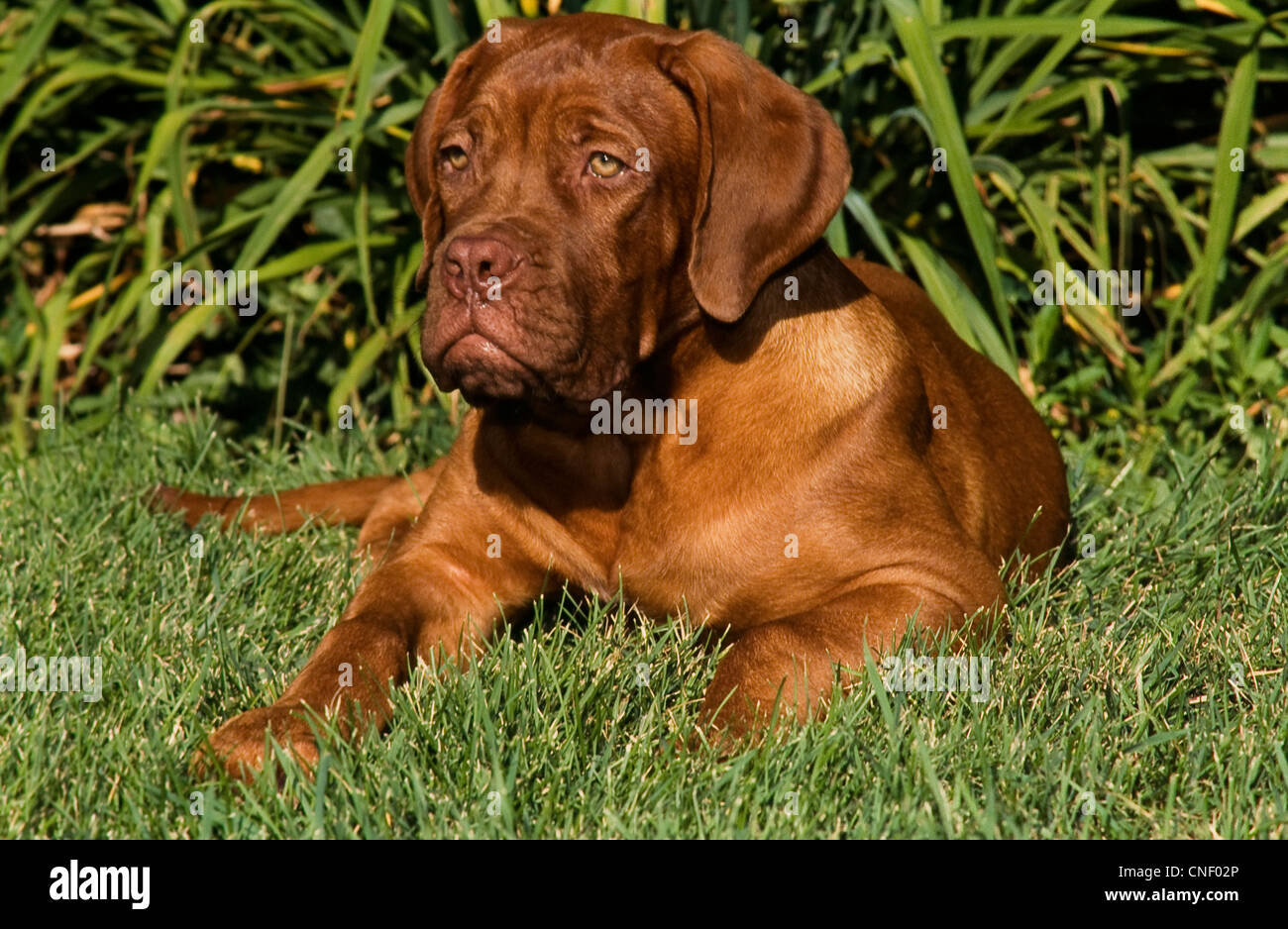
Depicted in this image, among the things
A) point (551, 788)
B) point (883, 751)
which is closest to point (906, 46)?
point (883, 751)

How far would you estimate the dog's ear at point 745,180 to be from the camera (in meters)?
3.14

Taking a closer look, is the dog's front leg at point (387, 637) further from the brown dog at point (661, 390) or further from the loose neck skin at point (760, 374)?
the loose neck skin at point (760, 374)

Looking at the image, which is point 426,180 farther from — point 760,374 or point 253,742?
point 253,742

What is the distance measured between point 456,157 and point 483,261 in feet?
1.60

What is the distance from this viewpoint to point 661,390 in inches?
130

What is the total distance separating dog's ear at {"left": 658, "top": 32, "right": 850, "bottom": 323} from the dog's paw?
1165 mm

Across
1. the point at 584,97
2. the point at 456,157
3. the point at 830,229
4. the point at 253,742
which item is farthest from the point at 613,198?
the point at 830,229

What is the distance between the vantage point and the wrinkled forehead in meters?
3.10

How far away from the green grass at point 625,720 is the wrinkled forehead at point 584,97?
1024 millimetres

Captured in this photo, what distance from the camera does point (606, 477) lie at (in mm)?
3402

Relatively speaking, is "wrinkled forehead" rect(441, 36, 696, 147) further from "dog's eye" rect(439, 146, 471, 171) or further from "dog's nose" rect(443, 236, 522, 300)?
"dog's nose" rect(443, 236, 522, 300)

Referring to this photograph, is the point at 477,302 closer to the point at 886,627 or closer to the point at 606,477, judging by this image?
the point at 606,477

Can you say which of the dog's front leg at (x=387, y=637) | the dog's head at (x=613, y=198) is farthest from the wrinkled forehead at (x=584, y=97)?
the dog's front leg at (x=387, y=637)

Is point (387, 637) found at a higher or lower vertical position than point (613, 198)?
lower
